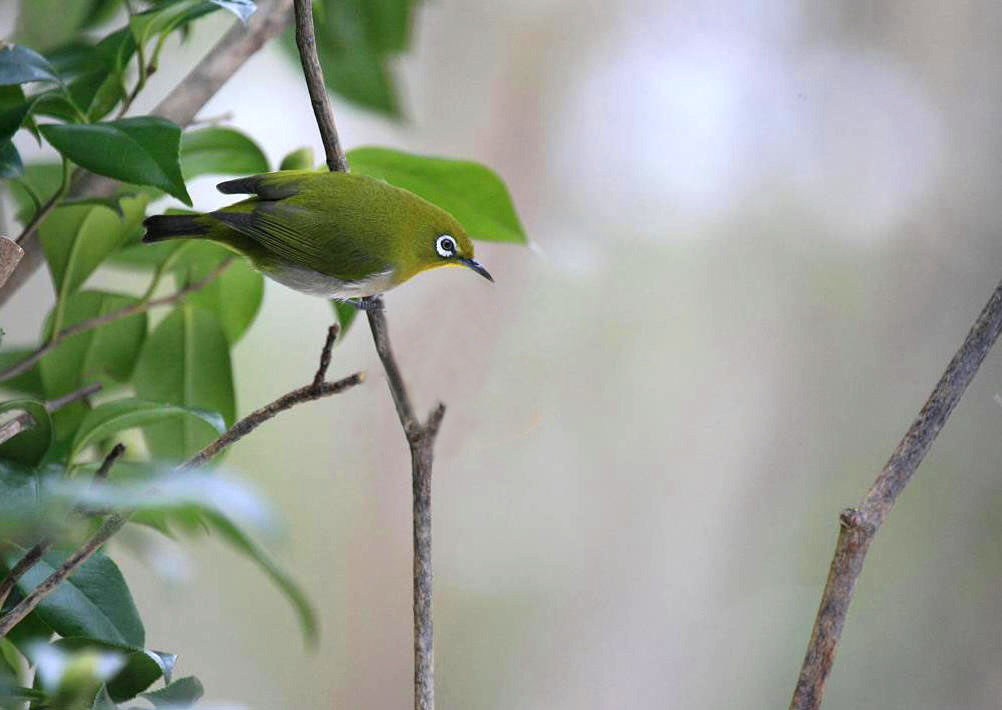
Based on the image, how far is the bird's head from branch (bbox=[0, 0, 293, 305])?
0.19 m

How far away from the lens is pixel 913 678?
1.41m

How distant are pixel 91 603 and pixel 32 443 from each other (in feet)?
0.30

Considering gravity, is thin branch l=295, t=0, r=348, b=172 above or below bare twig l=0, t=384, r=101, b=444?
above

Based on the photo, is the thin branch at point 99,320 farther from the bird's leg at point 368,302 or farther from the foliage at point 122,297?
the bird's leg at point 368,302

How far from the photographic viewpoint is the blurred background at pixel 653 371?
58.1 inches

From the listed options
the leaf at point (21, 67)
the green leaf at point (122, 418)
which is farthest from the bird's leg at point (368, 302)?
the leaf at point (21, 67)

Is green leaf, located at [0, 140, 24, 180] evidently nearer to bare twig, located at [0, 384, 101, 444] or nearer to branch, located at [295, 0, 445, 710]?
bare twig, located at [0, 384, 101, 444]

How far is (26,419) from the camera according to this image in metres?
0.51

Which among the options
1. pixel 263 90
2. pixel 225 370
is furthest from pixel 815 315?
pixel 225 370

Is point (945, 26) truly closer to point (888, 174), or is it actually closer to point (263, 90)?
point (888, 174)

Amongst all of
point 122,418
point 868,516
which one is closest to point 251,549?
point 122,418

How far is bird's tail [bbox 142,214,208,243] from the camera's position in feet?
1.83

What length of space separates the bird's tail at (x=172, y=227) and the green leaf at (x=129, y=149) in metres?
0.04

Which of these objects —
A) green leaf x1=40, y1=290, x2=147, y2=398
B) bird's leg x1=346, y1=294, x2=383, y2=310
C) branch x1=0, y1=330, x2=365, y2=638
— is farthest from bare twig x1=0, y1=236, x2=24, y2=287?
green leaf x1=40, y1=290, x2=147, y2=398
